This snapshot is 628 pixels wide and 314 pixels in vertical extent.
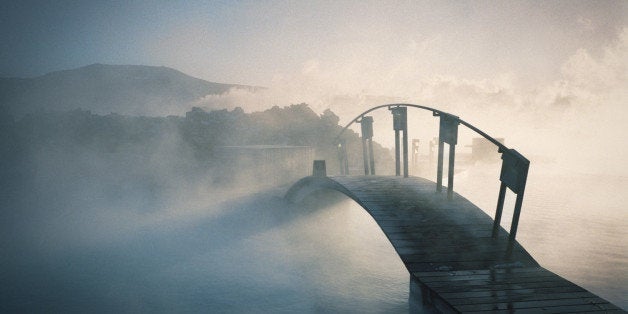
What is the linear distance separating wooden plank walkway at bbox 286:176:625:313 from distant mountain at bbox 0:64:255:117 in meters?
104

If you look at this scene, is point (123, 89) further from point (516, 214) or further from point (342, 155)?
point (516, 214)

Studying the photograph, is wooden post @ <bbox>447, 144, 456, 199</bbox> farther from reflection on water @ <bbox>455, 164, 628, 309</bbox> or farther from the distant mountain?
the distant mountain

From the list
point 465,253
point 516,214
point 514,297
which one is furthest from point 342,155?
point 514,297

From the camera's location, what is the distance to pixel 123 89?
11644cm

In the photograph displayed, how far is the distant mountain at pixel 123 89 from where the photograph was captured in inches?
3920

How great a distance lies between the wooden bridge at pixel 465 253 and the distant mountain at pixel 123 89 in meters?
104

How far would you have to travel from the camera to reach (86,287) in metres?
12.6

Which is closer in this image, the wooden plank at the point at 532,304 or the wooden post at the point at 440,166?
the wooden plank at the point at 532,304

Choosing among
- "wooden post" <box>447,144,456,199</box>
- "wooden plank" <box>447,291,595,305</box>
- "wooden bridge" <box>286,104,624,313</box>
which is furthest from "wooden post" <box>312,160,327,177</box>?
"wooden plank" <box>447,291,595,305</box>

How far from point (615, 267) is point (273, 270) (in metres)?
13.9

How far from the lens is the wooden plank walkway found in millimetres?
5176

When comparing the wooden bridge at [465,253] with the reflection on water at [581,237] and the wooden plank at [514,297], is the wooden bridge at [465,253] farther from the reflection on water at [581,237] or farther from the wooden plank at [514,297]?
the reflection on water at [581,237]

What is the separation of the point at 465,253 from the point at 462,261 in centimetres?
32

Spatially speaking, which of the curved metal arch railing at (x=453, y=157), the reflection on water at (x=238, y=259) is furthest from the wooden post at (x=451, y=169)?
the reflection on water at (x=238, y=259)
